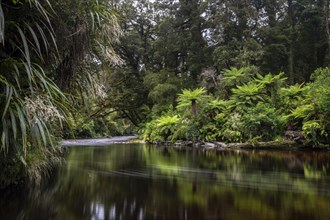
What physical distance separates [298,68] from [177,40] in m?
8.43

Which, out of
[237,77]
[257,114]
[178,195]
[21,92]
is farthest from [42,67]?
[237,77]

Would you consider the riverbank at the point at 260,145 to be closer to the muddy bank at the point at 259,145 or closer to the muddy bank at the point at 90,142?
the muddy bank at the point at 259,145

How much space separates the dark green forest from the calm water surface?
2.24 ft

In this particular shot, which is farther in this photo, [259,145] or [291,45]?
[291,45]

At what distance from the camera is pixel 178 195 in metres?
4.79

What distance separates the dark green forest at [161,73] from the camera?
409cm

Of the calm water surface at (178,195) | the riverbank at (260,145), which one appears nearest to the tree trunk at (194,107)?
the riverbank at (260,145)

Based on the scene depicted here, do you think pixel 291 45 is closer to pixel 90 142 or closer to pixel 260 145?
pixel 260 145

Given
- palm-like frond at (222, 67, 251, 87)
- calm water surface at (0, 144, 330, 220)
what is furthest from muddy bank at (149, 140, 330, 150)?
calm water surface at (0, 144, 330, 220)

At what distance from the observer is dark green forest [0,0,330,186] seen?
409 cm

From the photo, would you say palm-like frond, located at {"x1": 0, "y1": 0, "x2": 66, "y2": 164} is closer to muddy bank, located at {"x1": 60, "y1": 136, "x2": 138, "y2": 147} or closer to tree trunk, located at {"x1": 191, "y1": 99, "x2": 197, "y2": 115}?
muddy bank, located at {"x1": 60, "y1": 136, "x2": 138, "y2": 147}

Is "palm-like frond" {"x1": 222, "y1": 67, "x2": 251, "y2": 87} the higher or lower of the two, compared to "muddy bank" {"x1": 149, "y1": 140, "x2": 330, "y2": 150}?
higher

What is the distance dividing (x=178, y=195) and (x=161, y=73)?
59.3 ft

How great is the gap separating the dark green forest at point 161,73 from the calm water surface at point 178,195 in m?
0.68
